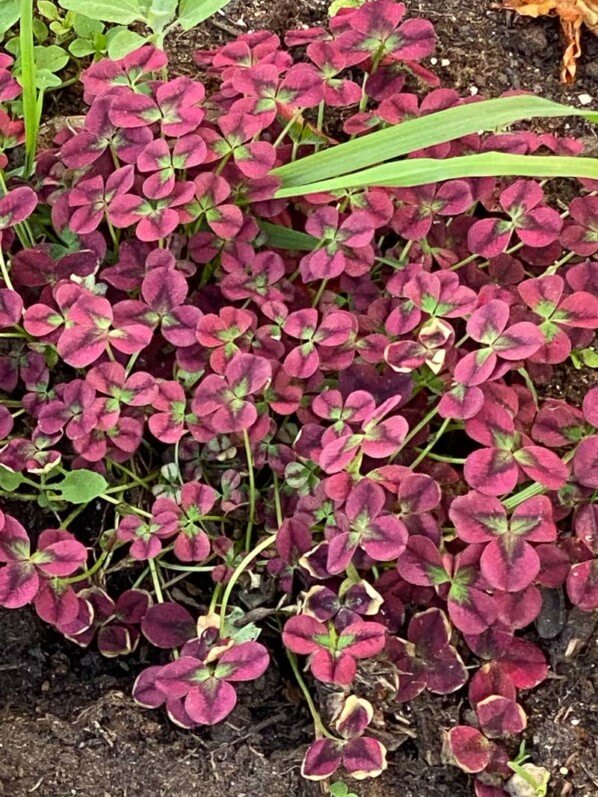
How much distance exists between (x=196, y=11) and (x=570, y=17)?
2.37 ft

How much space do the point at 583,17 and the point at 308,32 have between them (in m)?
0.53

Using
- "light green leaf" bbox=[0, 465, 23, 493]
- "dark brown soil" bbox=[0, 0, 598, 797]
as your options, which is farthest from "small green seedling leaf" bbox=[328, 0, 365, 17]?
"dark brown soil" bbox=[0, 0, 598, 797]

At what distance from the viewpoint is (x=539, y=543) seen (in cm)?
148

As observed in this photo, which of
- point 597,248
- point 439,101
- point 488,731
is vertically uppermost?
point 439,101

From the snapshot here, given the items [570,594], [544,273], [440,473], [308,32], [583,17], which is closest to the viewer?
[570,594]

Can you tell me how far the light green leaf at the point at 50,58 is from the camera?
1792 mm

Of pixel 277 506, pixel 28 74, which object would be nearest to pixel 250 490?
pixel 277 506

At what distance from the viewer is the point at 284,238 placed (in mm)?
1655

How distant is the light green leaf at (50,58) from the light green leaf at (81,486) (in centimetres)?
76

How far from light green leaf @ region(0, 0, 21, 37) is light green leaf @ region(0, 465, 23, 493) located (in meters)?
0.78

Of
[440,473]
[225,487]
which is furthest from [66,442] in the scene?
[440,473]

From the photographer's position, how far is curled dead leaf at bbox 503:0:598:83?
6.18 ft

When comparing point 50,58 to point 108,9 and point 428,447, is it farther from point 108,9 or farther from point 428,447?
point 428,447

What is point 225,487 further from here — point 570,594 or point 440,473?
point 570,594
